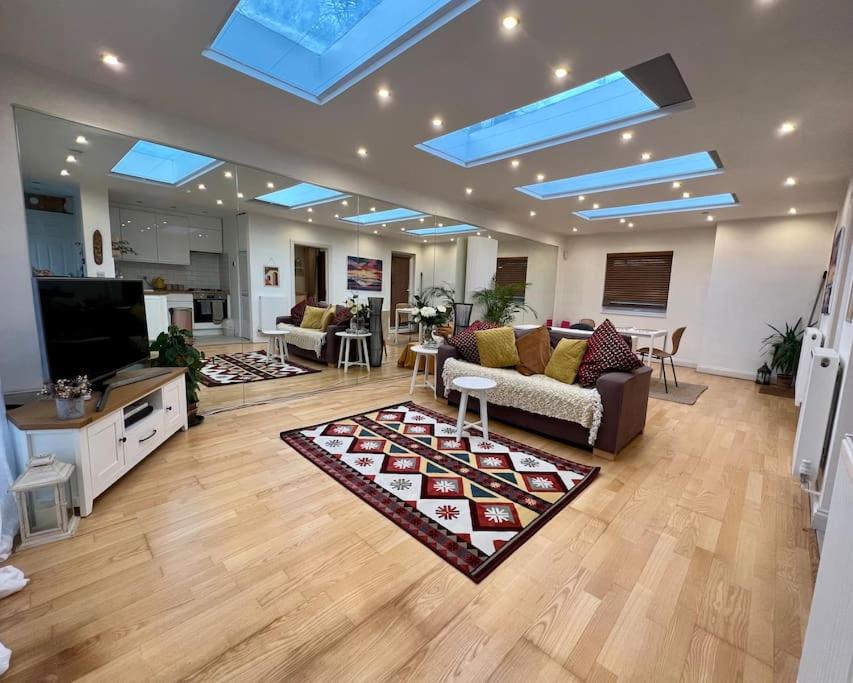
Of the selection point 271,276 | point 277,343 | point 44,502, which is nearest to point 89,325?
point 44,502

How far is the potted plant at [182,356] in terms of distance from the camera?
3.07 m

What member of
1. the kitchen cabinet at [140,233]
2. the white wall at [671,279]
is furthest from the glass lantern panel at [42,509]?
the white wall at [671,279]

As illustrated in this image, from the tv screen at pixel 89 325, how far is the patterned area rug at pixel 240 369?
1.30m

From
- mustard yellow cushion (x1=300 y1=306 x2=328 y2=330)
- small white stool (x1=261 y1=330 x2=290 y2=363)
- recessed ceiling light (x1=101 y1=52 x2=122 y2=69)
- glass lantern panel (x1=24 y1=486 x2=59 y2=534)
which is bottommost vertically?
glass lantern panel (x1=24 y1=486 x2=59 y2=534)

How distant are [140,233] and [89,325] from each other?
1.17 meters

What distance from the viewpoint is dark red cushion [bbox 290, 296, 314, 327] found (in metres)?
4.45

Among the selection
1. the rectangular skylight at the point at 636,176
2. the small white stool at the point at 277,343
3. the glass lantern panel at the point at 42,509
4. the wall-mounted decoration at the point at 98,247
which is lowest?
the glass lantern panel at the point at 42,509

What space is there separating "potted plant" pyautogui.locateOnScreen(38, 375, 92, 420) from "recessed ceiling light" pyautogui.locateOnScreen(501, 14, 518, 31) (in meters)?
2.99

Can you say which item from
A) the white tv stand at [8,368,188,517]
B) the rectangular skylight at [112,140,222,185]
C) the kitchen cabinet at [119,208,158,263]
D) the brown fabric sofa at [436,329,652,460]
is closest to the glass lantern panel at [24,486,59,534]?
the white tv stand at [8,368,188,517]

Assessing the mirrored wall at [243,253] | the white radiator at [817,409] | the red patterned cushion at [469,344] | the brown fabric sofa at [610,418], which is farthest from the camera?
the red patterned cushion at [469,344]

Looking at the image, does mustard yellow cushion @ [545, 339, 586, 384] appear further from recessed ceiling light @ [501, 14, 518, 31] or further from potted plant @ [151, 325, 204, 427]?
potted plant @ [151, 325, 204, 427]

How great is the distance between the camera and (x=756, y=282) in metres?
6.01

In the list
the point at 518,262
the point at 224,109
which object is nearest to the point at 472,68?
the point at 224,109

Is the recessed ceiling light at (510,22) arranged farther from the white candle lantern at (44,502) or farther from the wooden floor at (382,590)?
the white candle lantern at (44,502)
